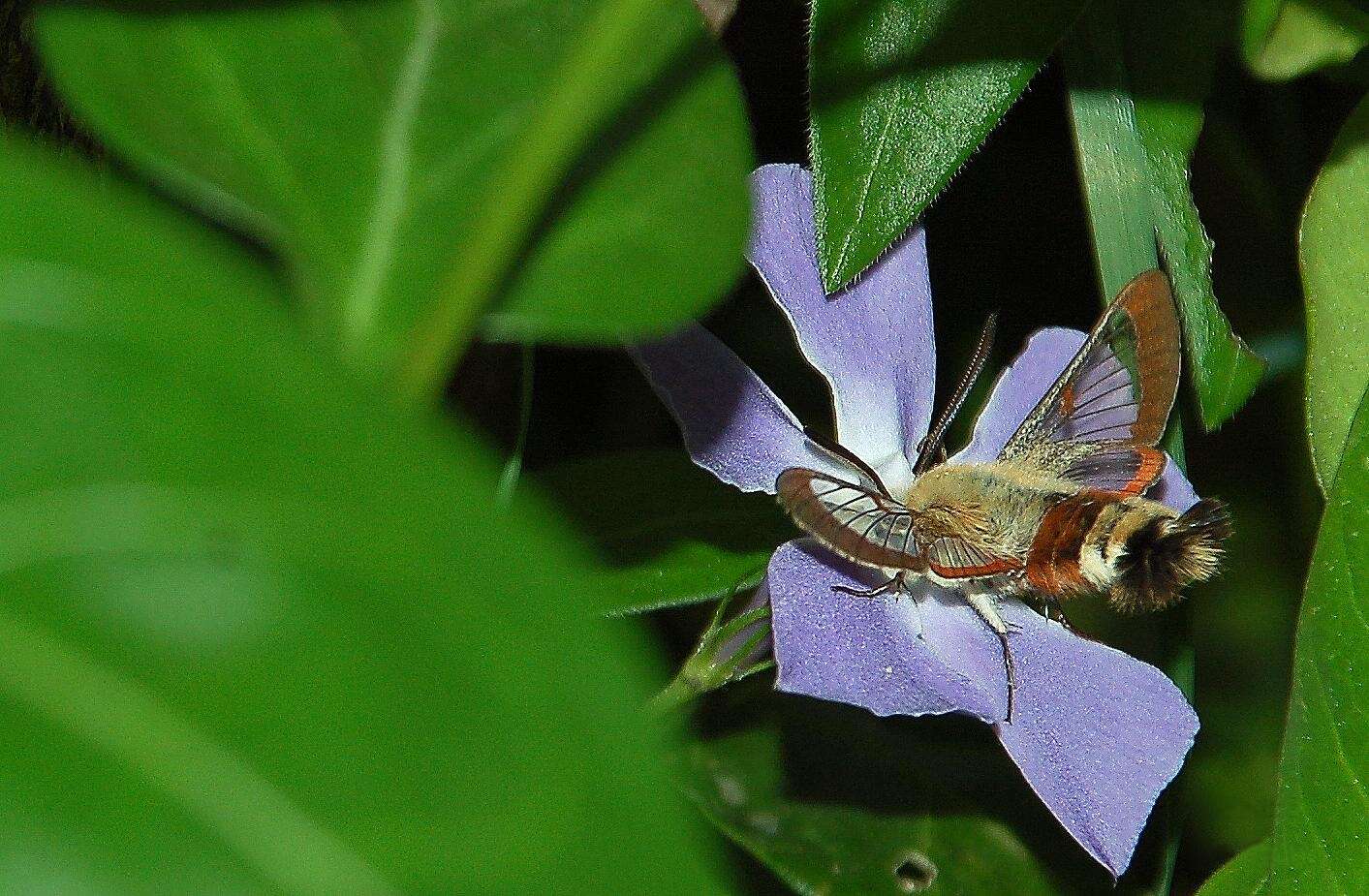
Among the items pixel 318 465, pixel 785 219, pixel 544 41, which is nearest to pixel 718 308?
pixel 785 219

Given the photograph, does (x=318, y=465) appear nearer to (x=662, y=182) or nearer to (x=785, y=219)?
(x=662, y=182)

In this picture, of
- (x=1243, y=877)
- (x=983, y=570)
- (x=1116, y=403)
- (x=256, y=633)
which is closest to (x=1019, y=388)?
(x=1116, y=403)

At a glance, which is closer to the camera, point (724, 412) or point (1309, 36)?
point (724, 412)

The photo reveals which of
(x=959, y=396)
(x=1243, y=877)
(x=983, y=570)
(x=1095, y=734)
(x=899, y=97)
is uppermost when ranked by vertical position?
(x=899, y=97)

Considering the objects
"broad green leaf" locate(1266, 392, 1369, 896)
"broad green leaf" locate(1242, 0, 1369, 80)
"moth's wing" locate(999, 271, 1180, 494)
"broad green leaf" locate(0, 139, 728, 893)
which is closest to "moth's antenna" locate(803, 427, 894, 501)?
"moth's wing" locate(999, 271, 1180, 494)

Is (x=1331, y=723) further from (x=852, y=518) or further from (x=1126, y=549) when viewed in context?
(x=852, y=518)

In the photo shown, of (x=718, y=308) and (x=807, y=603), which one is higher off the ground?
(x=718, y=308)
